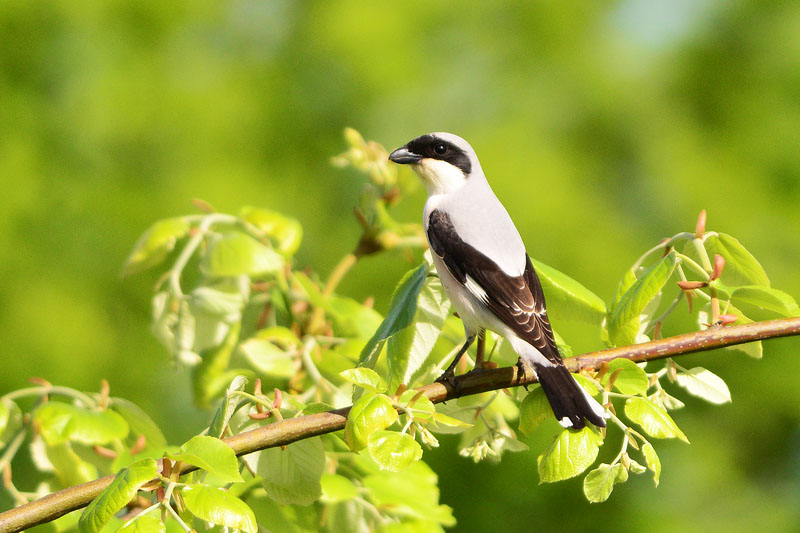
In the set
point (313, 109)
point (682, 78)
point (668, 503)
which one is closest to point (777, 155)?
point (682, 78)

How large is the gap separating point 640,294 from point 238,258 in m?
1.01

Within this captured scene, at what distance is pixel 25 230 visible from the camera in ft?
23.3

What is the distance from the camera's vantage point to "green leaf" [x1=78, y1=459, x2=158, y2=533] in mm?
1330

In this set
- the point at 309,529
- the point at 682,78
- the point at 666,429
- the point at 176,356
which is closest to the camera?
the point at 666,429

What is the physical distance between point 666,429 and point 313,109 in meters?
7.52

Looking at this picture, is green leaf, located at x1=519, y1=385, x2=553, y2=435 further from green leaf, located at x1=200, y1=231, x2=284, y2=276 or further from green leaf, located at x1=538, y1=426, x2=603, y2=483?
green leaf, located at x1=200, y1=231, x2=284, y2=276

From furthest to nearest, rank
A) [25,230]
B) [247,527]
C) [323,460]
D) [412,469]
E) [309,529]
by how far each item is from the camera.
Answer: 1. [25,230]
2. [412,469]
3. [309,529]
4. [323,460]
5. [247,527]

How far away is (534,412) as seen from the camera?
69.3 inches

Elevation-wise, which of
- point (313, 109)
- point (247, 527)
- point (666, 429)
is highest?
point (666, 429)

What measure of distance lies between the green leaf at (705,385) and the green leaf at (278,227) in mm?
1156

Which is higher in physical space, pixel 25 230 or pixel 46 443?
pixel 46 443

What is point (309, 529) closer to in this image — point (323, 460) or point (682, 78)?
point (323, 460)

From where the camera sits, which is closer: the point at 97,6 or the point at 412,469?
the point at 412,469

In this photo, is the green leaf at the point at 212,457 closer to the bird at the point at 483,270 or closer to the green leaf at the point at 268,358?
the bird at the point at 483,270
